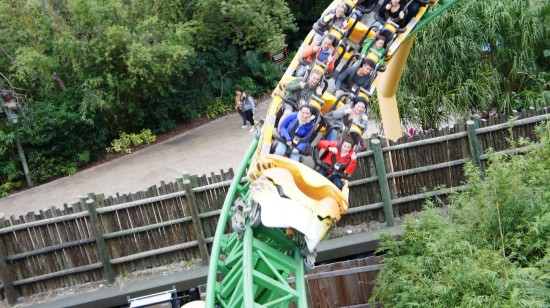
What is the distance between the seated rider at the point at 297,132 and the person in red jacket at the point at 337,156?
174 mm

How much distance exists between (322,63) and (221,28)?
9.46 meters

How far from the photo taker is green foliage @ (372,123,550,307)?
15.5 ft

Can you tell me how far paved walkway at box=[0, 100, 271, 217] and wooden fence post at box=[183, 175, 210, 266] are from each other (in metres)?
3.38

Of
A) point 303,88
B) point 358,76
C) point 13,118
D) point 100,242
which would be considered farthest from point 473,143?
point 13,118

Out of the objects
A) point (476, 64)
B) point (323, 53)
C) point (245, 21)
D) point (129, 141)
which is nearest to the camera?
point (323, 53)

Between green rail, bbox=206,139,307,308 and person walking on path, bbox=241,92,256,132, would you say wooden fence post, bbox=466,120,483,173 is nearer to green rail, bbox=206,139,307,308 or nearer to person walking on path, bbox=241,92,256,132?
green rail, bbox=206,139,307,308

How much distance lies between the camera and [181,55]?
1282cm

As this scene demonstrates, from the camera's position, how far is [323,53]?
6168mm

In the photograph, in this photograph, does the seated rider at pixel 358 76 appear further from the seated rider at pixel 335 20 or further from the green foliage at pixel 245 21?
the green foliage at pixel 245 21

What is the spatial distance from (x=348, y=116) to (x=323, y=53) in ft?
3.03

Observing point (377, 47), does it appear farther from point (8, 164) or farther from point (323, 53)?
point (8, 164)

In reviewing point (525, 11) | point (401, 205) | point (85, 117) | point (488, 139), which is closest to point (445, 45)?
point (525, 11)

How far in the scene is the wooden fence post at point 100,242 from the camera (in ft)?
25.9

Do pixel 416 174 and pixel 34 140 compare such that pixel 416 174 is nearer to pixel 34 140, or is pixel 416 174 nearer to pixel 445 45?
pixel 445 45
